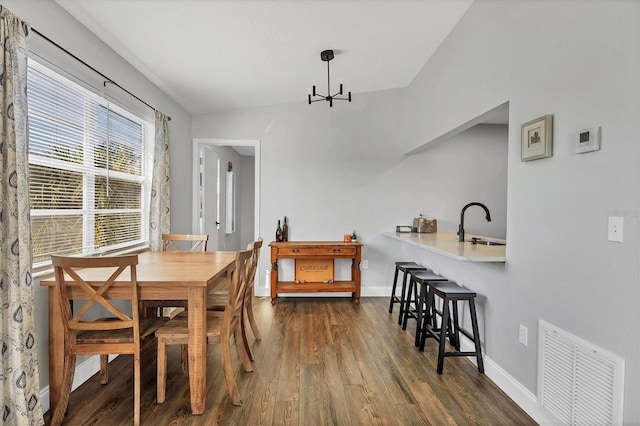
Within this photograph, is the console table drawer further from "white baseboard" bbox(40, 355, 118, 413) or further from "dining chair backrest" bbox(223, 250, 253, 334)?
"white baseboard" bbox(40, 355, 118, 413)

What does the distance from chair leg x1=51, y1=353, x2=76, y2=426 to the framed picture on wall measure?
2.92m

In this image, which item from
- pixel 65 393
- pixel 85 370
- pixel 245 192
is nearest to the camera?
pixel 65 393

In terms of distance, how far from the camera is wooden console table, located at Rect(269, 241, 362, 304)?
13.8 ft

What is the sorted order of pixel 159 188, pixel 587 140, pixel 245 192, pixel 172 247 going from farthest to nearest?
1. pixel 245 192
2. pixel 172 247
3. pixel 159 188
4. pixel 587 140

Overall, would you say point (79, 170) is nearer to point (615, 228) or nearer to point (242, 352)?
point (242, 352)

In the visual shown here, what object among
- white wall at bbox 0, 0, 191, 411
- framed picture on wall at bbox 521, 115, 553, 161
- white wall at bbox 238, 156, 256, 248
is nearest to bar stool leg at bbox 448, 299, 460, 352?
framed picture on wall at bbox 521, 115, 553, 161

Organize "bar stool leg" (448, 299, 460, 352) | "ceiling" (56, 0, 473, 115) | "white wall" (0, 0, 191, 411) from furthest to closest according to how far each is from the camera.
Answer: "bar stool leg" (448, 299, 460, 352)
"ceiling" (56, 0, 473, 115)
"white wall" (0, 0, 191, 411)

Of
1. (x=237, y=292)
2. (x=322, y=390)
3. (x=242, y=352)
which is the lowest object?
(x=322, y=390)

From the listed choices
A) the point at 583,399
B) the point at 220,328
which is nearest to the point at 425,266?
the point at 583,399

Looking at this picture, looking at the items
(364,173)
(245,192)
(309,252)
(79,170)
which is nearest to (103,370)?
(79,170)

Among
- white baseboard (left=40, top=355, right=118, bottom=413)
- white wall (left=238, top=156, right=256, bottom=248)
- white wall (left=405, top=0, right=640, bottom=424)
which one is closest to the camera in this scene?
white wall (left=405, top=0, right=640, bottom=424)

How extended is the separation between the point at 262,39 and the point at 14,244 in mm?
2350

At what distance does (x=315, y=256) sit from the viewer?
4207 millimetres

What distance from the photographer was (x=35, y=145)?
198 centimetres
